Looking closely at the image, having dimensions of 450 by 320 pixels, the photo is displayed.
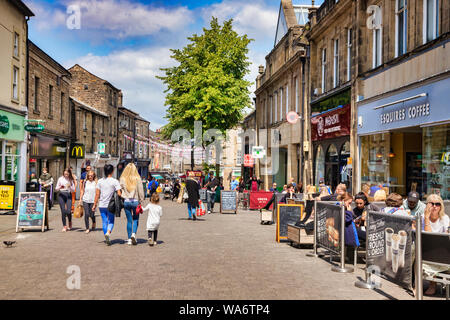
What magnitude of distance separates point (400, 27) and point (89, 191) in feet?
37.6

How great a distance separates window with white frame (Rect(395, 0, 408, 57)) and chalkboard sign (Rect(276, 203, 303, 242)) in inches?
280

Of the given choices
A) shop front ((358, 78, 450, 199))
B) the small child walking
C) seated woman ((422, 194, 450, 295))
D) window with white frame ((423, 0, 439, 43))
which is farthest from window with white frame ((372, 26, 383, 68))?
seated woman ((422, 194, 450, 295))

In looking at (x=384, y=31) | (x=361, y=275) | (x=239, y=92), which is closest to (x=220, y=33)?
(x=239, y=92)

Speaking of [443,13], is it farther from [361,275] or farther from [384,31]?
[361,275]

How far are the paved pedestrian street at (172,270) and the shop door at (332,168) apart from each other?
413 inches

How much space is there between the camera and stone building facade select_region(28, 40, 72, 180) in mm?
26516

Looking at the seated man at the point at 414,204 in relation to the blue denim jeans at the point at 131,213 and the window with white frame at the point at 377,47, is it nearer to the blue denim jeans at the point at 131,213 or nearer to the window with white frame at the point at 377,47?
the blue denim jeans at the point at 131,213

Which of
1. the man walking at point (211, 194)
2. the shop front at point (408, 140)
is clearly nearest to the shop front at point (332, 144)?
the shop front at point (408, 140)

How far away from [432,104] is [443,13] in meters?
2.41

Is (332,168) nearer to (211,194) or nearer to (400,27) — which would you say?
(211,194)

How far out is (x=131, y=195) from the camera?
11.4 metres

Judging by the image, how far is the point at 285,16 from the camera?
1347 inches
